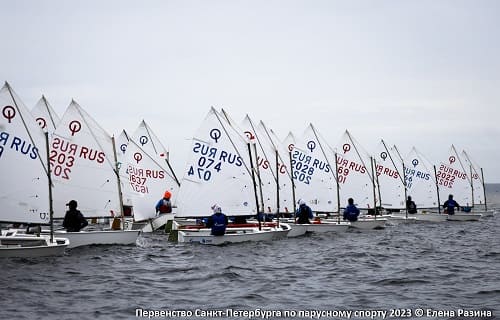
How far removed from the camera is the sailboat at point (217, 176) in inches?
1062

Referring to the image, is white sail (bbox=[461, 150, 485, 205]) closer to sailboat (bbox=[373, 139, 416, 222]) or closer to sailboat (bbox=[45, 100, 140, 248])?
sailboat (bbox=[373, 139, 416, 222])

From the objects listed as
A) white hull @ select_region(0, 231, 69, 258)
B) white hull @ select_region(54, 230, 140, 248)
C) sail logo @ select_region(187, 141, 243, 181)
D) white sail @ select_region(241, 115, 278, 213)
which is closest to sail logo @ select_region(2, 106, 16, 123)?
white hull @ select_region(0, 231, 69, 258)

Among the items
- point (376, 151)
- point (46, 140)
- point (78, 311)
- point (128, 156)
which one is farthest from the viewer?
point (376, 151)

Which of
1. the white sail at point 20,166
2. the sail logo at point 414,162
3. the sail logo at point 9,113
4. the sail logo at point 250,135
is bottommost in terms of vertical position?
the white sail at point 20,166

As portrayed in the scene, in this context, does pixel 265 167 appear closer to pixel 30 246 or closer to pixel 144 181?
pixel 144 181

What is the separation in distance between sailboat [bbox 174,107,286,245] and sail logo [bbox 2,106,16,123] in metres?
8.08

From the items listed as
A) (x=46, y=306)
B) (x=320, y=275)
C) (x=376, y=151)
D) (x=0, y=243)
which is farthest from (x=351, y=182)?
(x=46, y=306)

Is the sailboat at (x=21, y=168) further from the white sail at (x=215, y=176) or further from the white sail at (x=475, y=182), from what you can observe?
the white sail at (x=475, y=182)

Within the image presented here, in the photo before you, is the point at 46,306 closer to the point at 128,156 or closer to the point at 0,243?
the point at 0,243

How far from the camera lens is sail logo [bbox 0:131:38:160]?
69.2 ft

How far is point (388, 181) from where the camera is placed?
143 feet

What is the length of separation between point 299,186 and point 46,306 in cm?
2420

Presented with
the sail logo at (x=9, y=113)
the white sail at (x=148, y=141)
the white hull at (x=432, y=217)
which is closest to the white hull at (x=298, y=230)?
the white sail at (x=148, y=141)

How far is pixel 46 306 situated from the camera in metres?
13.9
